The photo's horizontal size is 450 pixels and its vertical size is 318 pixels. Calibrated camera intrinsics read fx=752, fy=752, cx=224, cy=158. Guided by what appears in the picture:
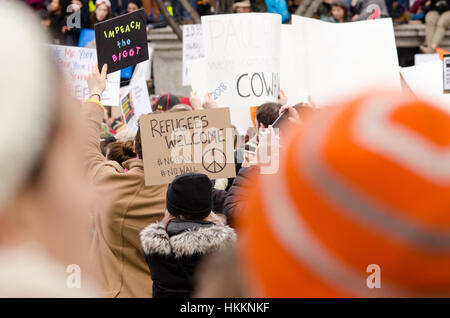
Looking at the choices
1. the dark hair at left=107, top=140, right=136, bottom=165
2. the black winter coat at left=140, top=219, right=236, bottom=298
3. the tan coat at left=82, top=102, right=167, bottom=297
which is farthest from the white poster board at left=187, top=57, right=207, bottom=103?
the black winter coat at left=140, top=219, right=236, bottom=298

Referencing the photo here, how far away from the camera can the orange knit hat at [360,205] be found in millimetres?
1134

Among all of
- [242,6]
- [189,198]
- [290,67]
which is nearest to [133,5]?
[242,6]

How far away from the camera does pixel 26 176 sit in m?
1.12

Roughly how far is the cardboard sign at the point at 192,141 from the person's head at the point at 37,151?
300 cm

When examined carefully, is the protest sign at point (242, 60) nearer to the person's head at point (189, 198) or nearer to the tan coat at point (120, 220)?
the tan coat at point (120, 220)

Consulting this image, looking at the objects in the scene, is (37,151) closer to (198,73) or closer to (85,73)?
(85,73)

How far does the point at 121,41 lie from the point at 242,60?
1.02 metres

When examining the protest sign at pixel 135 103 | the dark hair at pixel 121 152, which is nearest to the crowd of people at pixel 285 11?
the protest sign at pixel 135 103

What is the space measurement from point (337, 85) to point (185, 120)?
210 centimetres

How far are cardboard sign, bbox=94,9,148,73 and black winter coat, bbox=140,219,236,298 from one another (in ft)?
8.66

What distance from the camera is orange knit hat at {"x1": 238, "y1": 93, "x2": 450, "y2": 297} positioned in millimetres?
1134

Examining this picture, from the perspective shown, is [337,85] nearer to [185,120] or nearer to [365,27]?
[365,27]
